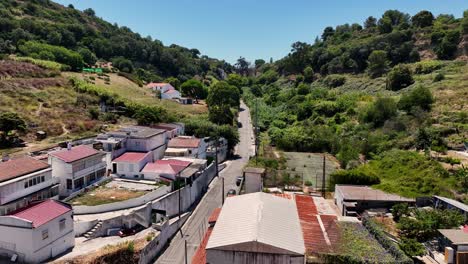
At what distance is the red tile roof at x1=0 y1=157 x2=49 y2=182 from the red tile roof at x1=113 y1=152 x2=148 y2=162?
22.6 ft

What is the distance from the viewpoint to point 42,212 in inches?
824

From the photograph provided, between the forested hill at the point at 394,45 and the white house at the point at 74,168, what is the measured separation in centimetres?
6616

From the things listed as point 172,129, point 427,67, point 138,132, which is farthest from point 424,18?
point 138,132

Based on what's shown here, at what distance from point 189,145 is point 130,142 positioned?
6.50 meters

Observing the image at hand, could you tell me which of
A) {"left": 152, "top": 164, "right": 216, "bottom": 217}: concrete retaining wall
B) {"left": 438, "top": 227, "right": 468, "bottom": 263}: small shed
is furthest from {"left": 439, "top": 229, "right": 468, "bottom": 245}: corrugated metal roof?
{"left": 152, "top": 164, "right": 216, "bottom": 217}: concrete retaining wall

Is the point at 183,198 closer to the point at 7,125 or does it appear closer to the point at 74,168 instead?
the point at 74,168

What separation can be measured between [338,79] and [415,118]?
3745 centimetres

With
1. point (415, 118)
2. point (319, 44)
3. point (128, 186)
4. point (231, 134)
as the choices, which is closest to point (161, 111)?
point (231, 134)

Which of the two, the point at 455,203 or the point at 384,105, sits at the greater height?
the point at 384,105

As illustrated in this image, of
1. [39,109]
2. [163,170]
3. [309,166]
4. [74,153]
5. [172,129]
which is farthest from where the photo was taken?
[39,109]

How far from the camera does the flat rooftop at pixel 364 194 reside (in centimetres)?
2658

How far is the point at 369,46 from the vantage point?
84562mm

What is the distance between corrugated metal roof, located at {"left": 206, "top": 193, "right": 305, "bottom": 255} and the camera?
49.4 ft

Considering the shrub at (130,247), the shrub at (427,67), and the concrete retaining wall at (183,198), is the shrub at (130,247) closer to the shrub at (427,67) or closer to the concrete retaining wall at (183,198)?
the concrete retaining wall at (183,198)
